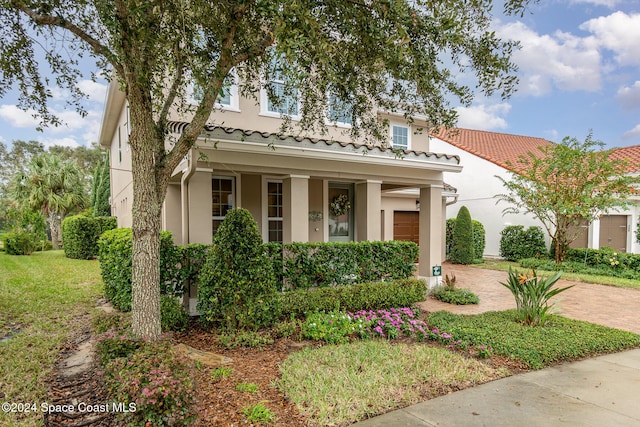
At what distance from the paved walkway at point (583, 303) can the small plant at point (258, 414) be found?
5706 mm

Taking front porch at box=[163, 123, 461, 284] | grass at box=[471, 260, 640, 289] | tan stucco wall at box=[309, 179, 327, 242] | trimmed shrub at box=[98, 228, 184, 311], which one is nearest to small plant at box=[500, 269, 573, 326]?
front porch at box=[163, 123, 461, 284]

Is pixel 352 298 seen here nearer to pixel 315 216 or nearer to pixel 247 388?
pixel 247 388

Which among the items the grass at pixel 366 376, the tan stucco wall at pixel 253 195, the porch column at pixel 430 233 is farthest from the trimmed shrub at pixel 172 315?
the porch column at pixel 430 233

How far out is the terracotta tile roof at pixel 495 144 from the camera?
19234 millimetres

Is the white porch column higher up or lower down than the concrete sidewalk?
higher up

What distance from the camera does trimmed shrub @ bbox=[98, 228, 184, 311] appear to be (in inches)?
249

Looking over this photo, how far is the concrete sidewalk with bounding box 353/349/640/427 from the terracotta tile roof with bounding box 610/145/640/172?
15111 mm

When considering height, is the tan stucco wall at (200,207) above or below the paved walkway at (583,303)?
above

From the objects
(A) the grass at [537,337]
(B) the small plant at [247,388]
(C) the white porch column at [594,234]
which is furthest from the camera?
(C) the white porch column at [594,234]

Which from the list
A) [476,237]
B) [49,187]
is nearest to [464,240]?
[476,237]

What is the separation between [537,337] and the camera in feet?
19.2

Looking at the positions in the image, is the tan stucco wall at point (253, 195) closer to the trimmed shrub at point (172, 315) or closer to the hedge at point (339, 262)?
the hedge at point (339, 262)

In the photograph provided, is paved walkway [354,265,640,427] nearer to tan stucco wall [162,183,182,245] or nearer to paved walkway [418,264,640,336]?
paved walkway [418,264,640,336]

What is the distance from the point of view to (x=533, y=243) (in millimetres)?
16516
